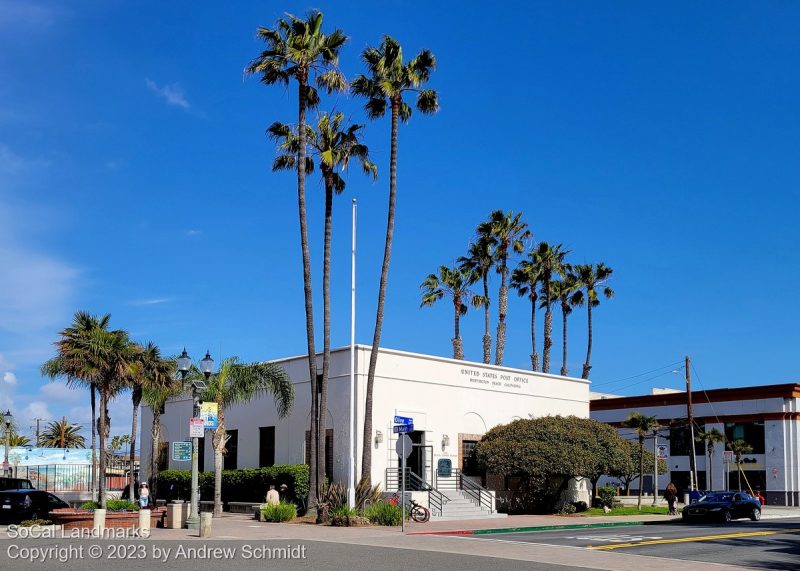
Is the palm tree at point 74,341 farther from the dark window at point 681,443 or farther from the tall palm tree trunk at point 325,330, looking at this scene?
the dark window at point 681,443

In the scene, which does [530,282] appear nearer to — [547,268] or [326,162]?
[547,268]

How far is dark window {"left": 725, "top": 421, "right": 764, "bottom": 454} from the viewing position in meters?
58.5

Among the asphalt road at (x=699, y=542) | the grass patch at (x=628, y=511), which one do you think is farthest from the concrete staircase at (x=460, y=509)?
the asphalt road at (x=699, y=542)

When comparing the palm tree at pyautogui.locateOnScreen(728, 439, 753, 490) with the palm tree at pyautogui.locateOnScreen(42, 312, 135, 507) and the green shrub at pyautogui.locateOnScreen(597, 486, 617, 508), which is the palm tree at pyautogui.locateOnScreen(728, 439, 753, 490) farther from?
the palm tree at pyautogui.locateOnScreen(42, 312, 135, 507)

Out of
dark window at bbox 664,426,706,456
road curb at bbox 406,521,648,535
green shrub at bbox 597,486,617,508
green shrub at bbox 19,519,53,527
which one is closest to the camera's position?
green shrub at bbox 19,519,53,527

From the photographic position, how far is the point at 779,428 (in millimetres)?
57188

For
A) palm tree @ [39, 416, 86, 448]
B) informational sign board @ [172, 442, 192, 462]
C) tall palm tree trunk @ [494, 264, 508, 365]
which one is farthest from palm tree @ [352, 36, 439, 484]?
palm tree @ [39, 416, 86, 448]

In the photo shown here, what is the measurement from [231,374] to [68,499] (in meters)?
19.7

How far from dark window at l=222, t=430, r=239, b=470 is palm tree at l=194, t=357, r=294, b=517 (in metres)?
4.94

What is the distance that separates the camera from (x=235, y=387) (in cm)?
3484

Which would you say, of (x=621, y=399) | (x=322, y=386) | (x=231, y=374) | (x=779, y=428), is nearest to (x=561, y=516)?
(x=322, y=386)

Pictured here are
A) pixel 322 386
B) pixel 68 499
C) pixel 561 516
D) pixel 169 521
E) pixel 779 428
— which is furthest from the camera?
pixel 779 428

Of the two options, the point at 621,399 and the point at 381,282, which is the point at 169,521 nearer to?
the point at 381,282

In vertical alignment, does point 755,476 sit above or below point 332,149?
below
